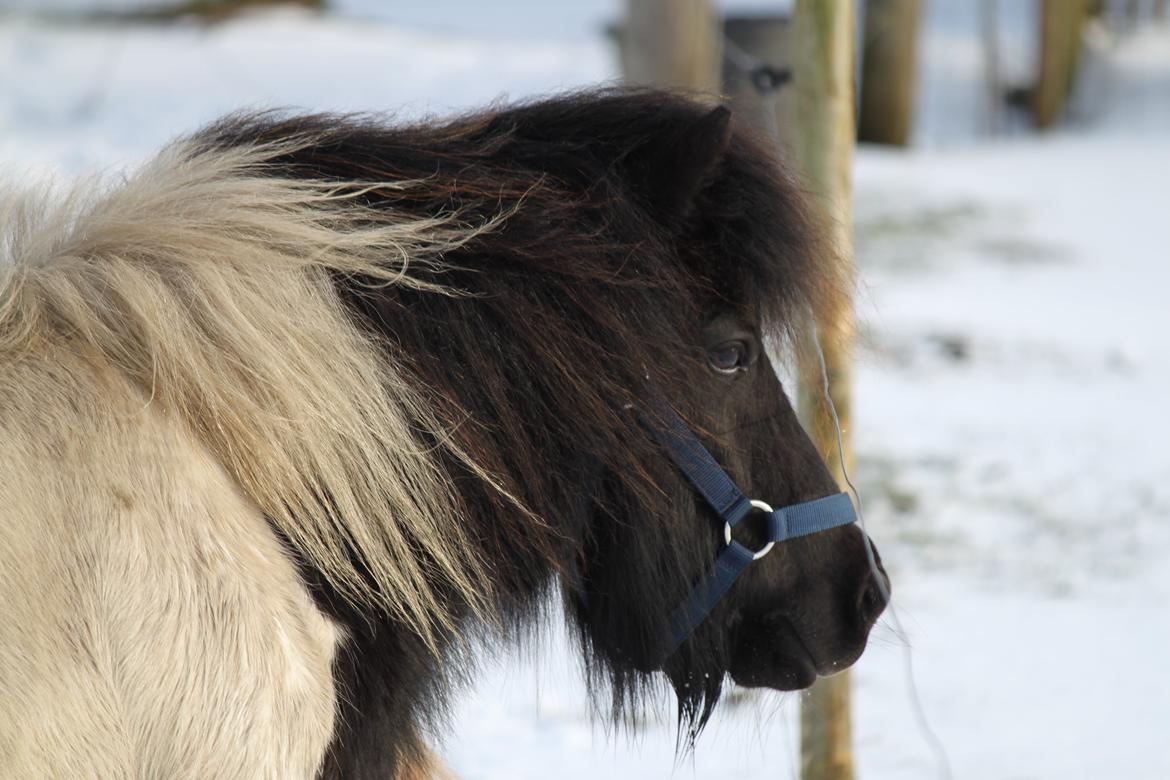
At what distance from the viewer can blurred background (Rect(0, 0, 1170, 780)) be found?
3328 millimetres

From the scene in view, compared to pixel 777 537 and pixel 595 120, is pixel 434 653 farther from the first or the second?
pixel 595 120

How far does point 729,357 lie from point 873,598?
0.53 m

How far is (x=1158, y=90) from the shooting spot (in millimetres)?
12992

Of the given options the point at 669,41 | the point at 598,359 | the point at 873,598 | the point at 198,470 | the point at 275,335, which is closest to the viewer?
the point at 198,470

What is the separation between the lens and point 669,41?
489cm

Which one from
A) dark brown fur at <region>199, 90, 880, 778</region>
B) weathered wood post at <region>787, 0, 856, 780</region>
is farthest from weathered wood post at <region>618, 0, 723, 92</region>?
dark brown fur at <region>199, 90, 880, 778</region>

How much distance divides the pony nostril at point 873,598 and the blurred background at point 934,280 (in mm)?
298

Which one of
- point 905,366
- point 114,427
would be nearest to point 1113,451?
point 905,366

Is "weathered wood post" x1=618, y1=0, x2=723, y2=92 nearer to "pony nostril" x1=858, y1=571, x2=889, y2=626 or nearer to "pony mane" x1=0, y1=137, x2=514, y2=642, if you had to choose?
"pony nostril" x1=858, y1=571, x2=889, y2=626

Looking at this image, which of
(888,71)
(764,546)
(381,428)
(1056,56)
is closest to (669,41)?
(764,546)

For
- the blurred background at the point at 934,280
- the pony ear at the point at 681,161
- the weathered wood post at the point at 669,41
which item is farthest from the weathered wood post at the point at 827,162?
the weathered wood post at the point at 669,41

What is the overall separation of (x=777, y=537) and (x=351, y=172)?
2.98 feet

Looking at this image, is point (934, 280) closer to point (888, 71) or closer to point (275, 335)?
point (888, 71)

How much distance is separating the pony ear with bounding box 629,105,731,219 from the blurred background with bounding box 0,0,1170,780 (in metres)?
0.29
